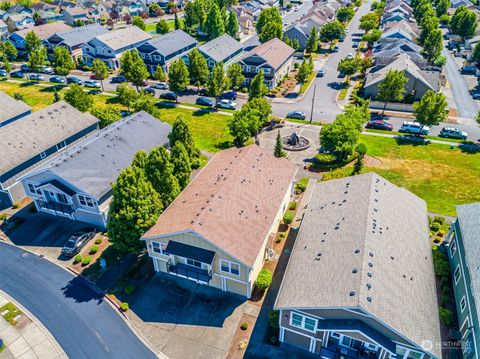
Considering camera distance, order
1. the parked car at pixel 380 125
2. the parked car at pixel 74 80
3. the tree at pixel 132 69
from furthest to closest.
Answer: the parked car at pixel 74 80 → the tree at pixel 132 69 → the parked car at pixel 380 125

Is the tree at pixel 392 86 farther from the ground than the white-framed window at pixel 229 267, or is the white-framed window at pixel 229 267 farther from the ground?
the tree at pixel 392 86

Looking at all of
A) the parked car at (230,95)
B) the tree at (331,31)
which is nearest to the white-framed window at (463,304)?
the parked car at (230,95)

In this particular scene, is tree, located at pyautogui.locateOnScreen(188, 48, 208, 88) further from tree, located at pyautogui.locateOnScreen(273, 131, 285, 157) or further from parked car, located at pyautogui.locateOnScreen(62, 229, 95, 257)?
parked car, located at pyautogui.locateOnScreen(62, 229, 95, 257)

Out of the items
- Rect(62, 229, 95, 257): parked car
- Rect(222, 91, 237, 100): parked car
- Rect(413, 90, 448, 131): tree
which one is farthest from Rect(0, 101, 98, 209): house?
Rect(413, 90, 448, 131): tree

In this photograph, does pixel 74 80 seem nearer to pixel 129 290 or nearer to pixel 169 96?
pixel 169 96

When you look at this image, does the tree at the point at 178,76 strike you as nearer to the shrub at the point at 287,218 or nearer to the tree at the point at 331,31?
the shrub at the point at 287,218

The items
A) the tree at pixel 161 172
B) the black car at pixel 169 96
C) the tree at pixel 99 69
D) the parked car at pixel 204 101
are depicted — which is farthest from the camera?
the tree at pixel 99 69

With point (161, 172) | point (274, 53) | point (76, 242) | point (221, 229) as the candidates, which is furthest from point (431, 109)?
point (76, 242)
